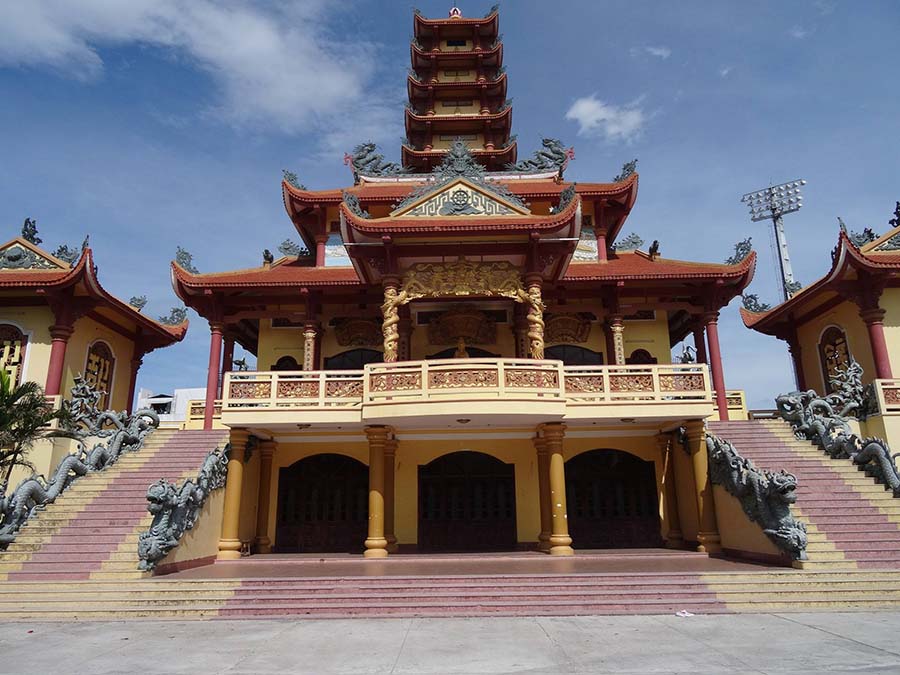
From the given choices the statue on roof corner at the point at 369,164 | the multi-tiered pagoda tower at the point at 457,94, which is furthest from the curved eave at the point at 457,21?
the statue on roof corner at the point at 369,164

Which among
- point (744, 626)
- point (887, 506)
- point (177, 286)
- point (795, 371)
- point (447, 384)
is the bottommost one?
point (744, 626)

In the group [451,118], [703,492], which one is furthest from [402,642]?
[451,118]

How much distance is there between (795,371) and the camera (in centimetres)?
2019

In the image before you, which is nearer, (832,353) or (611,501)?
(611,501)

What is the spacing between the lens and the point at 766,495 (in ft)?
34.8

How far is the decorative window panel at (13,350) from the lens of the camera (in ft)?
53.3

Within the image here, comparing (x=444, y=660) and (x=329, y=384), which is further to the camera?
(x=329, y=384)

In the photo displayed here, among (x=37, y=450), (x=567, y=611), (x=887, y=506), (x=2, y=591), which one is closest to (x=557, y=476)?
(x=567, y=611)

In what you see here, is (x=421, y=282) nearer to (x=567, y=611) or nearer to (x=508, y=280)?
(x=508, y=280)

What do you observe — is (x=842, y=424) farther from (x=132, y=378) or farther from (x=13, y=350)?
(x=13, y=350)

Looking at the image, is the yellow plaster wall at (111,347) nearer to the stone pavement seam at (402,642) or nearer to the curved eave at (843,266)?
the stone pavement seam at (402,642)

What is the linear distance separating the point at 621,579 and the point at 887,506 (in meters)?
5.84

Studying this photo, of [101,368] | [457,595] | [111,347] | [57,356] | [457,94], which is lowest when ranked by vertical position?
[457,595]

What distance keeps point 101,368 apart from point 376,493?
11.1m
